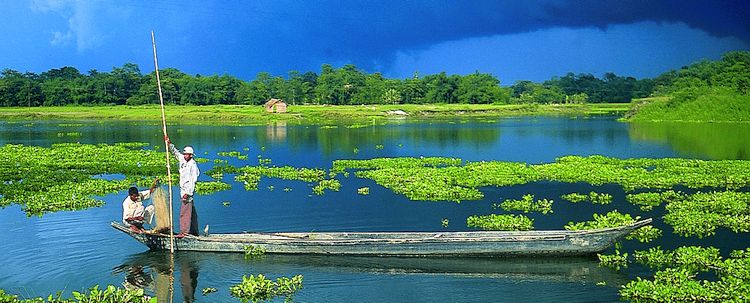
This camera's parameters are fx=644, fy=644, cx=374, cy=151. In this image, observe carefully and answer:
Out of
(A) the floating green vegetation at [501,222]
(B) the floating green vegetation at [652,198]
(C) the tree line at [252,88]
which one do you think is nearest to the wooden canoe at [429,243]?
(A) the floating green vegetation at [501,222]

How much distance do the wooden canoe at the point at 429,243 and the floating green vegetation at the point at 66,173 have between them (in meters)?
8.96

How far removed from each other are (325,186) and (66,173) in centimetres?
1300

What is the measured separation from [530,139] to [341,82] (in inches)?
3379

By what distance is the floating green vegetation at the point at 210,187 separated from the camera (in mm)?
26844

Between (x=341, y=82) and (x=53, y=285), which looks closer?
(x=53, y=285)

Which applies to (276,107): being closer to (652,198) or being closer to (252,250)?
(652,198)

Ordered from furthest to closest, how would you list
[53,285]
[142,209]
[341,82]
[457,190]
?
[341,82] < [457,190] < [142,209] < [53,285]

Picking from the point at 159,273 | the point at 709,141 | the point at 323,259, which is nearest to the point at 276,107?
the point at 709,141

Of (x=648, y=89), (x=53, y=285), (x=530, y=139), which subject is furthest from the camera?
(x=648, y=89)

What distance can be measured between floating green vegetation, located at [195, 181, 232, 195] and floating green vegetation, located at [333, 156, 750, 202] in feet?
22.2

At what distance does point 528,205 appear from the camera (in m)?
22.6

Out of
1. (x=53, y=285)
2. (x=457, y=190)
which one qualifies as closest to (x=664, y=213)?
(x=457, y=190)

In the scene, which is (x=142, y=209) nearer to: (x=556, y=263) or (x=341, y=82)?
(x=556, y=263)

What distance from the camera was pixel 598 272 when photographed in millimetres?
15141
